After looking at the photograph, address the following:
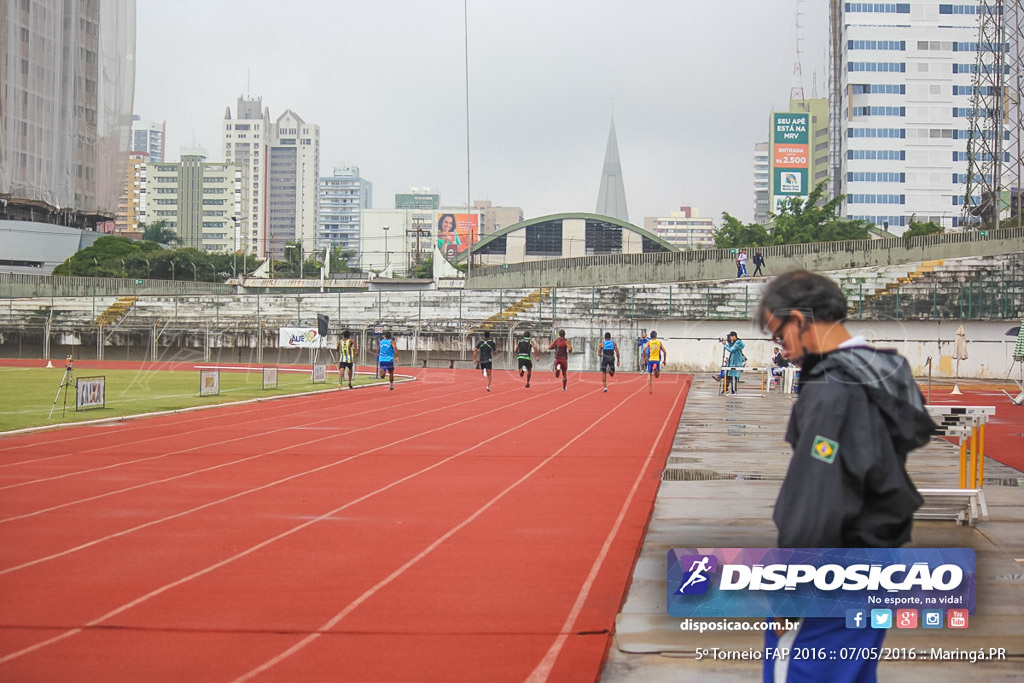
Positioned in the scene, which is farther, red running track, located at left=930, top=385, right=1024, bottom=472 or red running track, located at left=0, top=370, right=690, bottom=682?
red running track, located at left=930, top=385, right=1024, bottom=472

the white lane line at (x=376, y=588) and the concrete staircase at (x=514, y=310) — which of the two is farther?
the concrete staircase at (x=514, y=310)

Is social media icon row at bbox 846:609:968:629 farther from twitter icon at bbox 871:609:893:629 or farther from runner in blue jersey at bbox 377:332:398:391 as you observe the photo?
runner in blue jersey at bbox 377:332:398:391

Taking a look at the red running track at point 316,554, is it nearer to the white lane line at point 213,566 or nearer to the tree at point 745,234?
the white lane line at point 213,566

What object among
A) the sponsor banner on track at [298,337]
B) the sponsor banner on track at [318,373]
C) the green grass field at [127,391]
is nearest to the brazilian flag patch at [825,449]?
the green grass field at [127,391]

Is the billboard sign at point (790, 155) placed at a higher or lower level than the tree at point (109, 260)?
higher

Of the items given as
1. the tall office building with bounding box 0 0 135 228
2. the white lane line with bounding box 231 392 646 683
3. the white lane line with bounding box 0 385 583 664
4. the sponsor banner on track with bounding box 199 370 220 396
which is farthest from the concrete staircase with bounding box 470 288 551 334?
the tall office building with bounding box 0 0 135 228

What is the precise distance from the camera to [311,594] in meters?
6.75

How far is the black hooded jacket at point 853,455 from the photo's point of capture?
3.22 meters

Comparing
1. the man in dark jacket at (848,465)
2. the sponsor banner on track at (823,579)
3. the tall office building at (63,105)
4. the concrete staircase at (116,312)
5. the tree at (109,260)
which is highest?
the tall office building at (63,105)

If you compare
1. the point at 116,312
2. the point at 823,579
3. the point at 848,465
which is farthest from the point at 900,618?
the point at 116,312

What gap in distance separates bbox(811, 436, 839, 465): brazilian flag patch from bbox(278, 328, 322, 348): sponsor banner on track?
4532 centimetres

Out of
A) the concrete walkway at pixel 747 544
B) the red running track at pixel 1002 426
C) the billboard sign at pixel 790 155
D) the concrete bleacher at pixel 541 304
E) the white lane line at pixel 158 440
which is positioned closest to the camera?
the concrete walkway at pixel 747 544

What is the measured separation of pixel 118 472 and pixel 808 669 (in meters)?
11.0

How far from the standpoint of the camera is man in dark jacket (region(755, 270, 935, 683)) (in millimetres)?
3225
